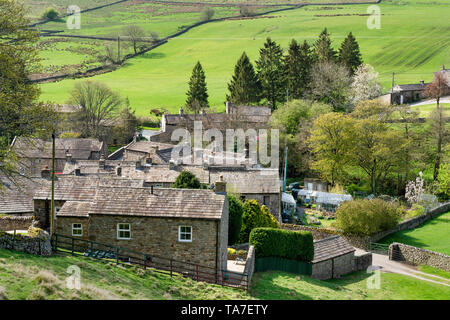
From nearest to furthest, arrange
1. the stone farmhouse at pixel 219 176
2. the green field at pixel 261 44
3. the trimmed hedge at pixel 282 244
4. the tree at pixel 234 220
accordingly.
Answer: the trimmed hedge at pixel 282 244
the tree at pixel 234 220
the stone farmhouse at pixel 219 176
the green field at pixel 261 44

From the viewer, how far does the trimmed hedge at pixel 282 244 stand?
37.2 m

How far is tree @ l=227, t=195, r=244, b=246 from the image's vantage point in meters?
42.6

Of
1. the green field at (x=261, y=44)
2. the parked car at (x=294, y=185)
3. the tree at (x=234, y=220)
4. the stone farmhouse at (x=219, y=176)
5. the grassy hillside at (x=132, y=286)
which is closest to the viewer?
the grassy hillside at (x=132, y=286)

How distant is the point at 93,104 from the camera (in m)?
101

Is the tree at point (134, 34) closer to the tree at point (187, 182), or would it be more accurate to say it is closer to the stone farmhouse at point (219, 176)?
the stone farmhouse at point (219, 176)

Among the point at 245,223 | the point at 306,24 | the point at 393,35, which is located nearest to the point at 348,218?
the point at 245,223

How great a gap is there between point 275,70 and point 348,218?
5716 cm

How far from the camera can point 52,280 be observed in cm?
2255

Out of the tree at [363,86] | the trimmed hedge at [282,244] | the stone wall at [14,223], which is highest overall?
the tree at [363,86]

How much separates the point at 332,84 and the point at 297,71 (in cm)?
752

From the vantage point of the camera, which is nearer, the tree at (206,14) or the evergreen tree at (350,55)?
the evergreen tree at (350,55)

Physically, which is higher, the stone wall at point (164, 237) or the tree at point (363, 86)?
the tree at point (363, 86)

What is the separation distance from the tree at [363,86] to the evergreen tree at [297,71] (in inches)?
325

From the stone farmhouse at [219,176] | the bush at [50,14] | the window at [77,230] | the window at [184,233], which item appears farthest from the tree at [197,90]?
the window at [184,233]
